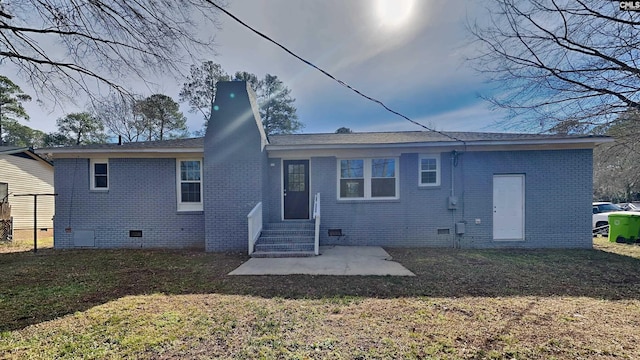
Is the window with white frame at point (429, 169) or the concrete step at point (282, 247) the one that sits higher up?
the window with white frame at point (429, 169)

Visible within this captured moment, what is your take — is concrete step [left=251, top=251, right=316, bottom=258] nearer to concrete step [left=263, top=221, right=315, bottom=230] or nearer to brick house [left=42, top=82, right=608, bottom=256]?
brick house [left=42, top=82, right=608, bottom=256]

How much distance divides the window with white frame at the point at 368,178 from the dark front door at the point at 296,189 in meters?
1.08

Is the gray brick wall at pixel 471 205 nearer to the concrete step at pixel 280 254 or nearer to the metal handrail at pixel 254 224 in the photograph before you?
the concrete step at pixel 280 254

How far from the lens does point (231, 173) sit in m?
7.98

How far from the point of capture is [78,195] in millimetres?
8836

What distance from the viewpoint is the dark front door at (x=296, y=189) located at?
8828 millimetres

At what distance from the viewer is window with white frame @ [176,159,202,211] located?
29.2 feet

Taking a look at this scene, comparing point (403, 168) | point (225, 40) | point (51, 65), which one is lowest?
point (403, 168)

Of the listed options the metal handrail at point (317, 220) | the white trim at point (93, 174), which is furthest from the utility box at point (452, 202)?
the white trim at point (93, 174)

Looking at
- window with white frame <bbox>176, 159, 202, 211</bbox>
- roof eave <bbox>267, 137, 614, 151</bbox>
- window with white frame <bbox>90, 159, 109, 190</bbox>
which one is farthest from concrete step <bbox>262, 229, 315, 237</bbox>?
window with white frame <bbox>90, 159, 109, 190</bbox>

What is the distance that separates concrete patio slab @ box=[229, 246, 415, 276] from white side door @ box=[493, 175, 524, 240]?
12.4ft

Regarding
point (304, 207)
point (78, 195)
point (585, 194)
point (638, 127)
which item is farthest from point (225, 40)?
point (585, 194)

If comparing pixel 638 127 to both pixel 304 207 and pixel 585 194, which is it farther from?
pixel 304 207

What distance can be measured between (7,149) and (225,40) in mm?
14990
